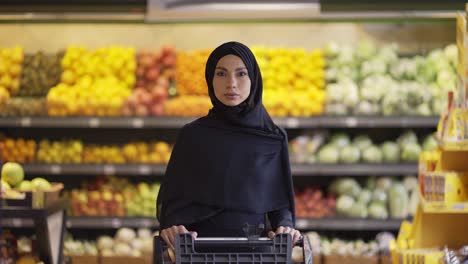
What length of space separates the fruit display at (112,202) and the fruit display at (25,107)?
71 centimetres

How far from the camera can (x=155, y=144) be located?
27.2 feet

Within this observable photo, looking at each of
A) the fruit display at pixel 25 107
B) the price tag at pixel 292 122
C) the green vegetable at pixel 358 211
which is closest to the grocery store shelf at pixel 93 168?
the fruit display at pixel 25 107

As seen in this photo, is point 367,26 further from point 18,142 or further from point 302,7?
point 18,142

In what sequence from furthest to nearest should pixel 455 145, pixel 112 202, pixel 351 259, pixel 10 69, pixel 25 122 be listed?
pixel 10 69, pixel 112 202, pixel 25 122, pixel 351 259, pixel 455 145

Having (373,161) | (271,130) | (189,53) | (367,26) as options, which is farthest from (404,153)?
(271,130)

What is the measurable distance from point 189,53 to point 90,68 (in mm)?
818

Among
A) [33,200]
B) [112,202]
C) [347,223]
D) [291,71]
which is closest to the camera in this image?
[33,200]

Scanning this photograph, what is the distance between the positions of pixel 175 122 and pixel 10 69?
1.50 m

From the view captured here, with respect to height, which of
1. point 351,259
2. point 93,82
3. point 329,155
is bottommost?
point 351,259

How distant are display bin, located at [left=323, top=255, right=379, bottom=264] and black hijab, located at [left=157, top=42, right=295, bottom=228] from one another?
4351 mm

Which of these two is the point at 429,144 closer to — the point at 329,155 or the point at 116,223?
the point at 329,155

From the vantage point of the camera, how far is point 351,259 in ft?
25.9

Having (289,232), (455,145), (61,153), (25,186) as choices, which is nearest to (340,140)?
(61,153)

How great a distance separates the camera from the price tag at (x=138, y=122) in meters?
8.06
